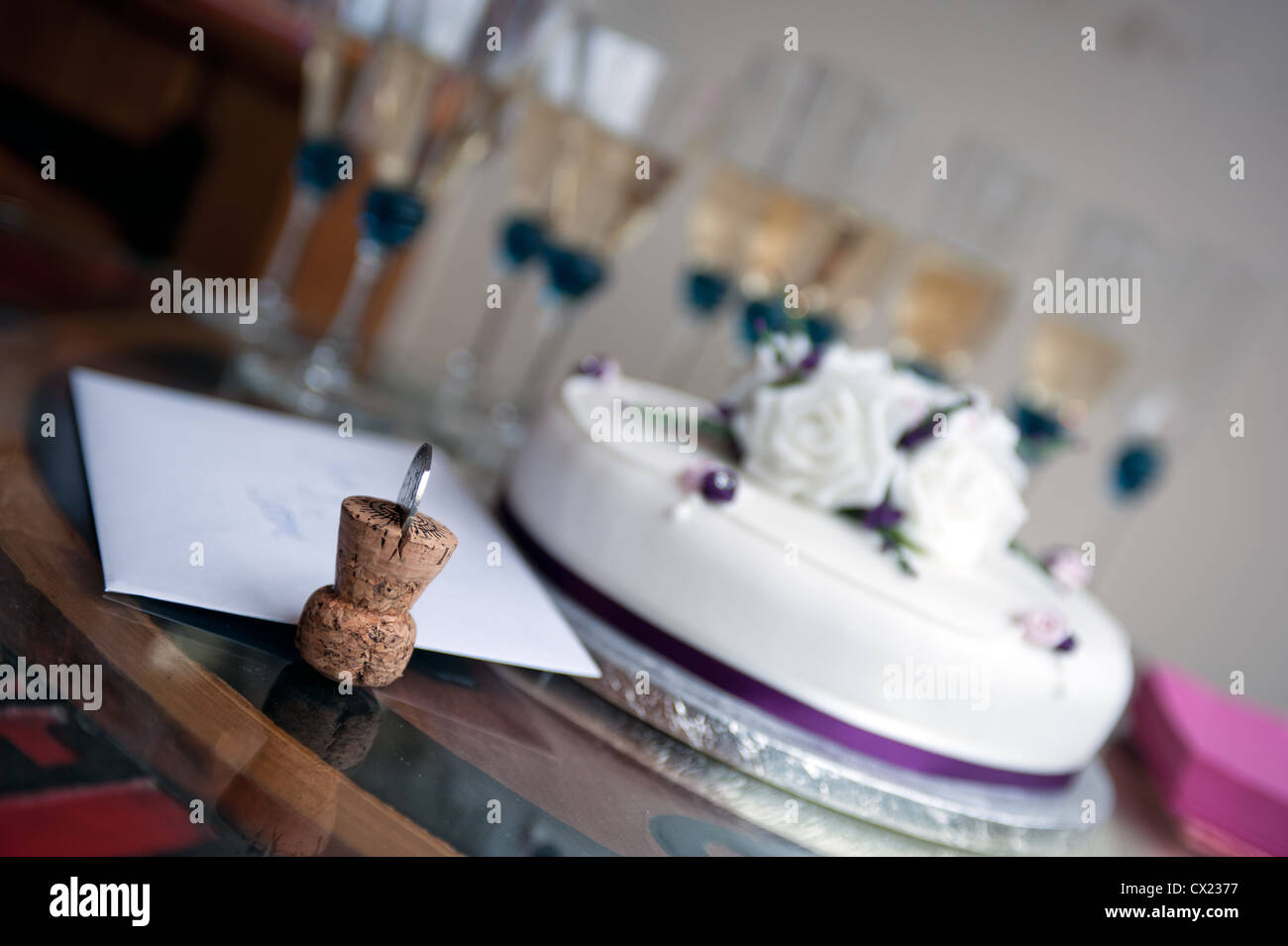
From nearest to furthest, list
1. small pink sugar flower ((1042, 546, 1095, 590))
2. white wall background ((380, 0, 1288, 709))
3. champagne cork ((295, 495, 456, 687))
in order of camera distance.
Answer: champagne cork ((295, 495, 456, 687)), small pink sugar flower ((1042, 546, 1095, 590)), white wall background ((380, 0, 1288, 709))

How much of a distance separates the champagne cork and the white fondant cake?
0.51 feet

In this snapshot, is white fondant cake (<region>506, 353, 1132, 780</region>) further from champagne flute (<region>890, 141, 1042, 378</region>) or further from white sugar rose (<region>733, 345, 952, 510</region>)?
champagne flute (<region>890, 141, 1042, 378</region>)

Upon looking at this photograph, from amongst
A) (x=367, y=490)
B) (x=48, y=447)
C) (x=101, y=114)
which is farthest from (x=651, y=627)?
(x=101, y=114)

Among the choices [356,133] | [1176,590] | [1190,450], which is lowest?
[1176,590]

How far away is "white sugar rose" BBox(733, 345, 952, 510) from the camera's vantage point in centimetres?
58

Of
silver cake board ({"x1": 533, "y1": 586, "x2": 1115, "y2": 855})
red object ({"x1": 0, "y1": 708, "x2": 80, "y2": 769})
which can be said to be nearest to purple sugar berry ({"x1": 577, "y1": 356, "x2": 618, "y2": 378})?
silver cake board ({"x1": 533, "y1": 586, "x2": 1115, "y2": 855})

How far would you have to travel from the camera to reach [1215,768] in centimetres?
72

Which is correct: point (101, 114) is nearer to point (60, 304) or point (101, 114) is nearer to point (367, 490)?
point (60, 304)

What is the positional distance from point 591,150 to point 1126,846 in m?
0.66

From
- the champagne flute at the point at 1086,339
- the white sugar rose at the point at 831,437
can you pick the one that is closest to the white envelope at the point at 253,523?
the white sugar rose at the point at 831,437

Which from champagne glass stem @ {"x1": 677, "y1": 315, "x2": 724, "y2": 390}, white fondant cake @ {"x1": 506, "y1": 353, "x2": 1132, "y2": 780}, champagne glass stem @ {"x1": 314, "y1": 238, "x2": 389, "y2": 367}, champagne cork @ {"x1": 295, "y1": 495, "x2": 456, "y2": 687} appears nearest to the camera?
champagne cork @ {"x1": 295, "y1": 495, "x2": 456, "y2": 687}

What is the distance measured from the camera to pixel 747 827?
1.50ft

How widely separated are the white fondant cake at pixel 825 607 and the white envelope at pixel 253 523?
6cm

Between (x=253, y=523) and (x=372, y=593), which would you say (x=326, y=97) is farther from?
(x=372, y=593)
